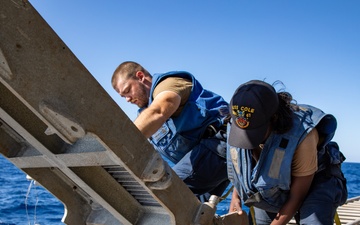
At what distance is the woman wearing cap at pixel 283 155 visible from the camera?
9.40ft

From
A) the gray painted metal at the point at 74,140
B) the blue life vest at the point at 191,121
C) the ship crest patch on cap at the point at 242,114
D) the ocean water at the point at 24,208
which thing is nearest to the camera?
the gray painted metal at the point at 74,140

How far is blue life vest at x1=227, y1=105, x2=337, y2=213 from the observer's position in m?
2.88

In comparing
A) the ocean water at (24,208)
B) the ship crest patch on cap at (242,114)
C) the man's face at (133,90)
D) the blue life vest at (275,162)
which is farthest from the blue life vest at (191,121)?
the ocean water at (24,208)

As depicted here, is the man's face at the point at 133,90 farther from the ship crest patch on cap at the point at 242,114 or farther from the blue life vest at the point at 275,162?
the ship crest patch on cap at the point at 242,114

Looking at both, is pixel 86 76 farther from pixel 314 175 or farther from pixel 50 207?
pixel 50 207

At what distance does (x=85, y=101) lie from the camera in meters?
1.96

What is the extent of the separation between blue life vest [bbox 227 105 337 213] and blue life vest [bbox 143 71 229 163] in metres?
0.51

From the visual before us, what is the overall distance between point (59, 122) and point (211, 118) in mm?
1926

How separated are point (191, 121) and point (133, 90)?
474 mm

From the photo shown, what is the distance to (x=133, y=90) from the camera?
3.71 meters

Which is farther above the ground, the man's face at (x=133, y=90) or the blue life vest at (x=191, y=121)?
the man's face at (x=133, y=90)

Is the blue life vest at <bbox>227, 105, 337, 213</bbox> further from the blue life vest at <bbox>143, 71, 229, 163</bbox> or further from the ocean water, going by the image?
the ocean water

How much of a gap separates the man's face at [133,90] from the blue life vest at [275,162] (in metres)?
0.84

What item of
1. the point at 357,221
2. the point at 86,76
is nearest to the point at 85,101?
the point at 86,76
